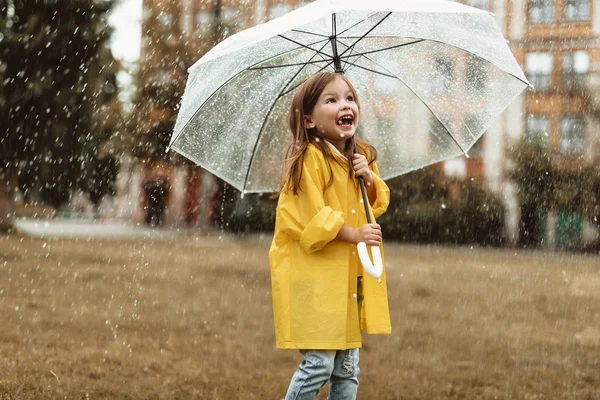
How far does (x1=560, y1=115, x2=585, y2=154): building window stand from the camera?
2522 centimetres

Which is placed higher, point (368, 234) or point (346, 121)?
point (346, 121)

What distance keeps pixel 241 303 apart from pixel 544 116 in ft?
83.4

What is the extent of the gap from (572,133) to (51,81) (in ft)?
60.7

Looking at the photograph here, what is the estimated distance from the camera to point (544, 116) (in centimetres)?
3019

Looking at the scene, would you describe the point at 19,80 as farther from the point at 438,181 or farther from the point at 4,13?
the point at 438,181

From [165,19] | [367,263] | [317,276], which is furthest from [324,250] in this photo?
[165,19]

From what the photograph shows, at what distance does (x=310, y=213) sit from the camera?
267 centimetres

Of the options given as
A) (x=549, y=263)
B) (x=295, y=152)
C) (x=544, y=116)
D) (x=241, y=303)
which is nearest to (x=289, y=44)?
(x=295, y=152)

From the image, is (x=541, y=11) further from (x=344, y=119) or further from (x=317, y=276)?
(x=317, y=276)

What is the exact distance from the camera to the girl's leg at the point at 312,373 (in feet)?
8.63

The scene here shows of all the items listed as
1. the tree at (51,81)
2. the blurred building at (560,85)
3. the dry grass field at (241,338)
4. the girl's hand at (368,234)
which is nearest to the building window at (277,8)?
the blurred building at (560,85)

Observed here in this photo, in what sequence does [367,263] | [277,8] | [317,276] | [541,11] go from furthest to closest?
[541,11], [277,8], [317,276], [367,263]

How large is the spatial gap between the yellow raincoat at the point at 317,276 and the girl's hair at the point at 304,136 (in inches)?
1.0

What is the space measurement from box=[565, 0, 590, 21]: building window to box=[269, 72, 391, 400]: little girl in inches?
1190
